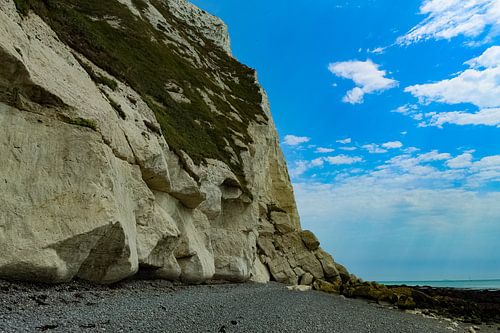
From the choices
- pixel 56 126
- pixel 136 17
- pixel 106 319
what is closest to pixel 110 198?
pixel 56 126

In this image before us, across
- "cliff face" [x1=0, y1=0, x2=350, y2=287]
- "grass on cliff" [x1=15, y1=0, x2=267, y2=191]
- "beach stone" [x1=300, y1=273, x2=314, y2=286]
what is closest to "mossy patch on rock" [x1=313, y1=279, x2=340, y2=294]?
"beach stone" [x1=300, y1=273, x2=314, y2=286]

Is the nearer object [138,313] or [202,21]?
[138,313]

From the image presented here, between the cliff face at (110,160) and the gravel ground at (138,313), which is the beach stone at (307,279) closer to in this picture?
the cliff face at (110,160)

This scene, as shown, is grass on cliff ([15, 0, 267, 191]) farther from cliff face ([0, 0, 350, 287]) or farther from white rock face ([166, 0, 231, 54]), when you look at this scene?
white rock face ([166, 0, 231, 54])

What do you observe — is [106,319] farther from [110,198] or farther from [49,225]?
[110,198]

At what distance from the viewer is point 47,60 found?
47.1ft

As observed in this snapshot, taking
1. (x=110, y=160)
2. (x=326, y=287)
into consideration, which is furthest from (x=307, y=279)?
(x=110, y=160)

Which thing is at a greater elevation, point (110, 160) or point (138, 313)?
point (110, 160)

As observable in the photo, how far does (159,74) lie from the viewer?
3378 cm

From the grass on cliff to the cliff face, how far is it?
15 cm

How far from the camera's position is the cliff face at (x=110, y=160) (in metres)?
11.6

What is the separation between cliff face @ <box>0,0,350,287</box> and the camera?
11570 millimetres

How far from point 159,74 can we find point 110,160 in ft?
70.1

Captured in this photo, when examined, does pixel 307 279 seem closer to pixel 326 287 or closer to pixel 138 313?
pixel 326 287
